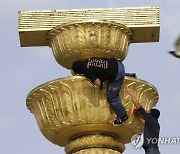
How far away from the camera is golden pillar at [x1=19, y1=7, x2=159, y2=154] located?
400cm

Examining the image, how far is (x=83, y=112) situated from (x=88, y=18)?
35.0 inches

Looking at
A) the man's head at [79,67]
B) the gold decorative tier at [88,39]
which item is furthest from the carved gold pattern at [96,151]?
the gold decorative tier at [88,39]

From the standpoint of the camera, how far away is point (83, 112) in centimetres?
399

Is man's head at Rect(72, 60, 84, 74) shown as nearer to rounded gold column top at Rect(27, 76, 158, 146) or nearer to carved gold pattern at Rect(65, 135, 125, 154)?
rounded gold column top at Rect(27, 76, 158, 146)

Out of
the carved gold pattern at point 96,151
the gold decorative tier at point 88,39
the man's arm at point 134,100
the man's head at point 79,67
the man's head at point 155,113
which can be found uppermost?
the gold decorative tier at point 88,39

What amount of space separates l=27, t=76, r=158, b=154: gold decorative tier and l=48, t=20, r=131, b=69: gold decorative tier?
37cm

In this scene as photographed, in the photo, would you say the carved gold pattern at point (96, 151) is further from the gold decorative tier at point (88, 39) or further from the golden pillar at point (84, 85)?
the gold decorative tier at point (88, 39)

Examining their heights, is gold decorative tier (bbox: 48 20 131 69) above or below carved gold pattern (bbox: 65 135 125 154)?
above

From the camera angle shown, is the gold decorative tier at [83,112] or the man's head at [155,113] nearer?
the gold decorative tier at [83,112]

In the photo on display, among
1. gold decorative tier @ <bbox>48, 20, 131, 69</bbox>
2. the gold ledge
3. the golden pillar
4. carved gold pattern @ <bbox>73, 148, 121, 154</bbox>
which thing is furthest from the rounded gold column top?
the gold ledge

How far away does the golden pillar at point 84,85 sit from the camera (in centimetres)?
400

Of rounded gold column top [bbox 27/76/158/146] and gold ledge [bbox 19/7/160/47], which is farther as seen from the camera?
gold ledge [bbox 19/7/160/47]

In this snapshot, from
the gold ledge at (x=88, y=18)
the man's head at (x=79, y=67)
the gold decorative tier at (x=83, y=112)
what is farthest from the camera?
the gold ledge at (x=88, y=18)

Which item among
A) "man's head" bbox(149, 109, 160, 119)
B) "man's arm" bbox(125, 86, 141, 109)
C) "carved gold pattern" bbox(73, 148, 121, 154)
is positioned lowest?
"carved gold pattern" bbox(73, 148, 121, 154)
